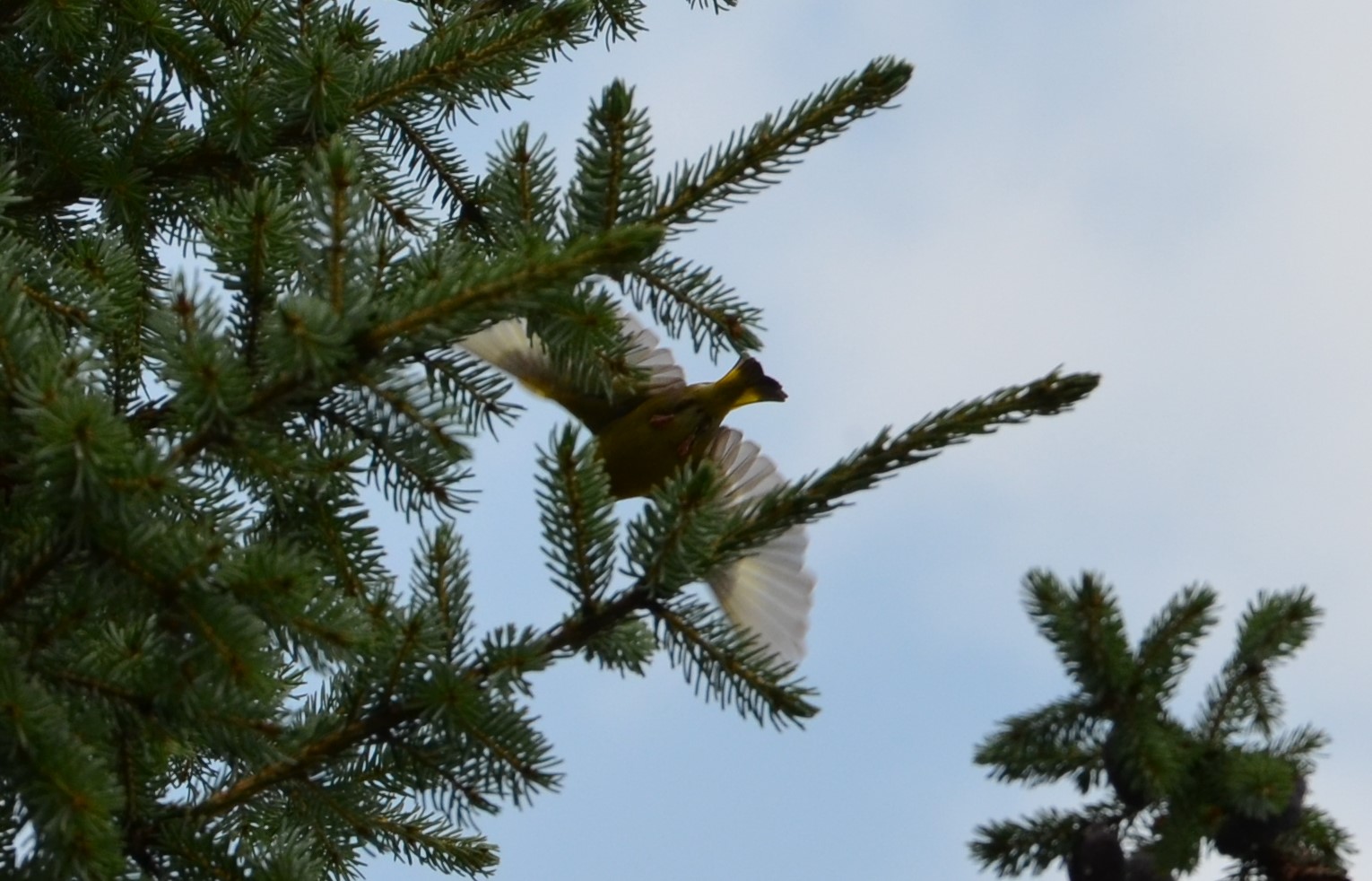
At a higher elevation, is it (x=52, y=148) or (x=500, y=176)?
(x=52, y=148)

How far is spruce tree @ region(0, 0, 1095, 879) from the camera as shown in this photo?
1849mm

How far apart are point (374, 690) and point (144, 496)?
477 millimetres

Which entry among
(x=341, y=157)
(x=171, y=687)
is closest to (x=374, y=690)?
(x=171, y=687)

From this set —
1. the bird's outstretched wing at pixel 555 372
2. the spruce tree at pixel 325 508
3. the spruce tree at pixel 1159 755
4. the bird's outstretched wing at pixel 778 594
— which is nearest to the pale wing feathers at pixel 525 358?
the bird's outstretched wing at pixel 555 372

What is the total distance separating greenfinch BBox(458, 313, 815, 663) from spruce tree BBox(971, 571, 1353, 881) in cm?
168

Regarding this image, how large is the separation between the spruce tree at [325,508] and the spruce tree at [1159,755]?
274 millimetres

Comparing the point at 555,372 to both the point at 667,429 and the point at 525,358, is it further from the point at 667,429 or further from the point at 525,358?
the point at 667,429

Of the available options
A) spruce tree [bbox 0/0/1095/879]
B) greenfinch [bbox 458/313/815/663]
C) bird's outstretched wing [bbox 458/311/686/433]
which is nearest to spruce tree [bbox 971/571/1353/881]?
spruce tree [bbox 0/0/1095/879]

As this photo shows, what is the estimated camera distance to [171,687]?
200 cm

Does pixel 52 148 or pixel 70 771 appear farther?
pixel 52 148

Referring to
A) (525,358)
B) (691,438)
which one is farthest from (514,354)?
(691,438)

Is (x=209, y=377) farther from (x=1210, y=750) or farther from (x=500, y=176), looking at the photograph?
(x=1210, y=750)

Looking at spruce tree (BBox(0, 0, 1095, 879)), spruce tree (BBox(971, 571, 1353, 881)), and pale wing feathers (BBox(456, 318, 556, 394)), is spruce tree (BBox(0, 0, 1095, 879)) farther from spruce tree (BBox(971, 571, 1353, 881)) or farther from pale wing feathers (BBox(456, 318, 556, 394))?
pale wing feathers (BBox(456, 318, 556, 394))

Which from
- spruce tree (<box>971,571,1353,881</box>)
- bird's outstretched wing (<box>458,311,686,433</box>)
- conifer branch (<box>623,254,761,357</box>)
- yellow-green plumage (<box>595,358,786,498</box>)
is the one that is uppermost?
bird's outstretched wing (<box>458,311,686,433</box>)
